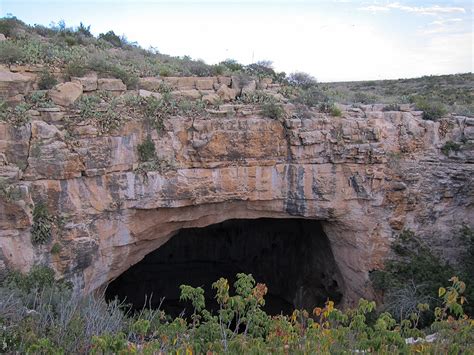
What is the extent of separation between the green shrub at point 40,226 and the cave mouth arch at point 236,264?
6.48 m

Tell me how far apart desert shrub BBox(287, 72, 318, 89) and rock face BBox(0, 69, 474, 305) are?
1.89 meters

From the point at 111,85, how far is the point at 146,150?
1.54 m

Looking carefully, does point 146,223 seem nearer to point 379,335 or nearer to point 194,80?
point 194,80

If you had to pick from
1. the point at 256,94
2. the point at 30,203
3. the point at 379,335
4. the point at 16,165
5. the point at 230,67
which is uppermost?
the point at 230,67

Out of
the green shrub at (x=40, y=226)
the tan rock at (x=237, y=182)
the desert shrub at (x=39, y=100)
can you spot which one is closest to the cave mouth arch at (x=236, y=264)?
the tan rock at (x=237, y=182)

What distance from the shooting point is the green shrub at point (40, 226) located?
815 centimetres

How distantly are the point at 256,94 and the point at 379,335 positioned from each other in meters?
6.37

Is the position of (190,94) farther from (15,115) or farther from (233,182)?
(15,115)

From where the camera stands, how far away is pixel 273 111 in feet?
32.1

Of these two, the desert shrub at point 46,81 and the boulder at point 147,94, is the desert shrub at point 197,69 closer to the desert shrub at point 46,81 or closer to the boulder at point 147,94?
the boulder at point 147,94

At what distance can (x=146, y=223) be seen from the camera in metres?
9.47

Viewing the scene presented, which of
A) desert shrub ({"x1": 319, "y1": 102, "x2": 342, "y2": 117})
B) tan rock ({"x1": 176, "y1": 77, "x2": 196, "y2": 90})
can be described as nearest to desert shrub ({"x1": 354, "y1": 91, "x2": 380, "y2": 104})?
desert shrub ({"x1": 319, "y1": 102, "x2": 342, "y2": 117})

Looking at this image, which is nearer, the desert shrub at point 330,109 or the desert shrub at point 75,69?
the desert shrub at point 75,69

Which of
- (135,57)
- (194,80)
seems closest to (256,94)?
(194,80)
